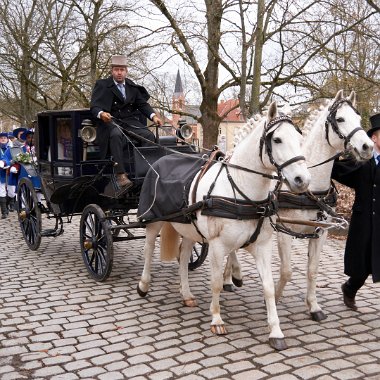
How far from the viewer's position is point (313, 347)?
14.3 ft

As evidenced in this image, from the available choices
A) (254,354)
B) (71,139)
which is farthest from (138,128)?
(254,354)

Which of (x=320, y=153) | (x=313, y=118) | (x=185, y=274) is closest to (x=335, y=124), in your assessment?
(x=320, y=153)

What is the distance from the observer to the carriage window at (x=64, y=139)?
7086mm

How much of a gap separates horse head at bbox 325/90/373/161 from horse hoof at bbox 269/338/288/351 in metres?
1.71

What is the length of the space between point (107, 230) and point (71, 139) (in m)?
1.48

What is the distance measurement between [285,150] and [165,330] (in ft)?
6.79

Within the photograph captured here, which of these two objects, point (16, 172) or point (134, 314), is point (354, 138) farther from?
point (16, 172)

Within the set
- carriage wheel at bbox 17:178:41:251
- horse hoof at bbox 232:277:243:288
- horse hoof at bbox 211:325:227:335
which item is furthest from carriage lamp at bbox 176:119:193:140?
horse hoof at bbox 211:325:227:335

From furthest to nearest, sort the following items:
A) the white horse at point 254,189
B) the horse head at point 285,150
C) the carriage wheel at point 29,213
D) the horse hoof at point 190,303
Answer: the carriage wheel at point 29,213 < the horse hoof at point 190,303 < the white horse at point 254,189 < the horse head at point 285,150

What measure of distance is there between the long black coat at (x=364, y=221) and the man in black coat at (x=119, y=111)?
2.55 meters

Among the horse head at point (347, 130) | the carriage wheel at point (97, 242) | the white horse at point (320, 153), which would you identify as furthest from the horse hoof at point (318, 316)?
the carriage wheel at point (97, 242)

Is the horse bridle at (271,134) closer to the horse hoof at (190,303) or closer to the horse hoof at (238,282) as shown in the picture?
the horse hoof at (190,303)

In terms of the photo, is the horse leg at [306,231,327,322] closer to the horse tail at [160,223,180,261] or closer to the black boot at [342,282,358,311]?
the black boot at [342,282,358,311]

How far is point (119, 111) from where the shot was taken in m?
6.69
